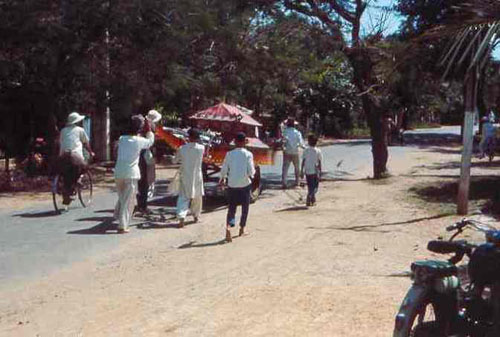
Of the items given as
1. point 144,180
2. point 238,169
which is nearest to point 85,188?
point 144,180

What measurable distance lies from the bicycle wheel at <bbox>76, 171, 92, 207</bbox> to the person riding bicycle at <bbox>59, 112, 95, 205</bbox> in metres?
0.26

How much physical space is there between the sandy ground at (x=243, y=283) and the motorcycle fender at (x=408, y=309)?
1.37 metres

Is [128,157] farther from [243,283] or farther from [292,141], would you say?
[292,141]

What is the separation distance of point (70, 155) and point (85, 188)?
5.67ft

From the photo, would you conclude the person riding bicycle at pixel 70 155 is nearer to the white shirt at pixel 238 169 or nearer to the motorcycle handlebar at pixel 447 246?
A: the white shirt at pixel 238 169

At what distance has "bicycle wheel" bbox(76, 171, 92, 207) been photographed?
14.0 meters

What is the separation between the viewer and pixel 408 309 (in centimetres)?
462

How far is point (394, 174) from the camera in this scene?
72.0 ft

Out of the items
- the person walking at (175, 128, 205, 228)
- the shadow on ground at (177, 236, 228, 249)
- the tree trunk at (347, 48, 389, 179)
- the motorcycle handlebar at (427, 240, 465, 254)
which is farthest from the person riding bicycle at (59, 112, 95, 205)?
the motorcycle handlebar at (427, 240, 465, 254)

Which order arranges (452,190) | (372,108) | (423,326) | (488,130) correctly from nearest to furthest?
(423,326) < (452,190) < (372,108) < (488,130)

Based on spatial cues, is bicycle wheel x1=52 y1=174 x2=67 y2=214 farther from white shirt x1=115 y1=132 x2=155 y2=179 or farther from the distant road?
white shirt x1=115 y1=132 x2=155 y2=179

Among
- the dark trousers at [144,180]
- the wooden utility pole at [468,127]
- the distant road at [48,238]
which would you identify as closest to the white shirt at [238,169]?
the distant road at [48,238]

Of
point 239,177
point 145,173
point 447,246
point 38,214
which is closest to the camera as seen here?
point 447,246

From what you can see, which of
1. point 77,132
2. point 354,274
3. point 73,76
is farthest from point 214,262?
point 73,76
